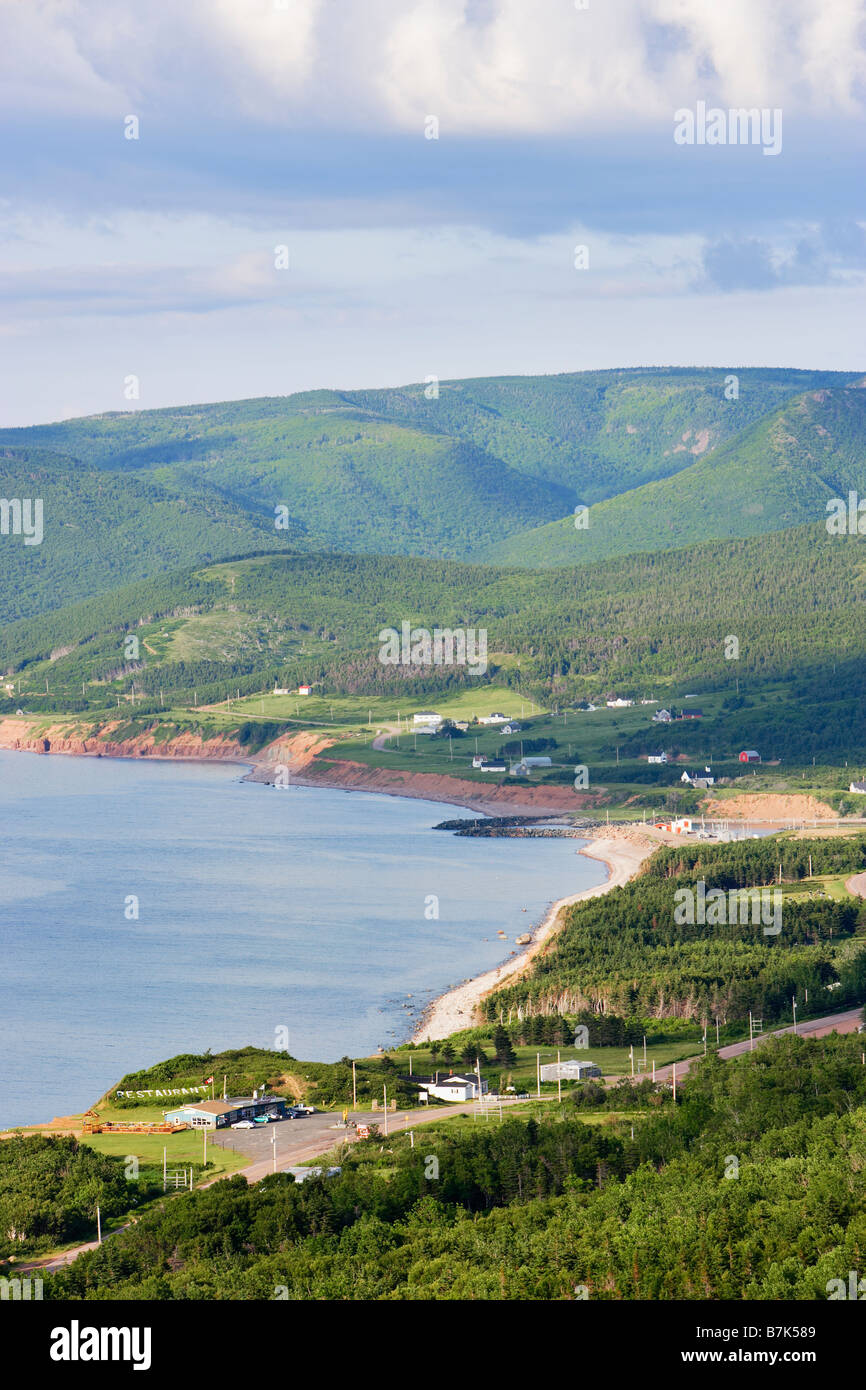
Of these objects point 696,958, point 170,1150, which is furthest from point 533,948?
point 170,1150

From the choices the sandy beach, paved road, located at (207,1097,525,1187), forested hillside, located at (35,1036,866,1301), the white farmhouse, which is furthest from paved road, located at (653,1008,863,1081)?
the white farmhouse

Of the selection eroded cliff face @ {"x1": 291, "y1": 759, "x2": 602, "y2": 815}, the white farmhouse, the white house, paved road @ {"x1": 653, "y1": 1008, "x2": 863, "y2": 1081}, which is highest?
the white farmhouse

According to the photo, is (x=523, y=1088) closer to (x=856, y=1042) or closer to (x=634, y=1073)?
(x=634, y=1073)

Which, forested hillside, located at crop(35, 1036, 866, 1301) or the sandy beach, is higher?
the sandy beach

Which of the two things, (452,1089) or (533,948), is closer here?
(452,1089)

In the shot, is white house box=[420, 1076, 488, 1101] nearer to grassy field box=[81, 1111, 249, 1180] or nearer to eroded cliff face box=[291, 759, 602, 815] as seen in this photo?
grassy field box=[81, 1111, 249, 1180]

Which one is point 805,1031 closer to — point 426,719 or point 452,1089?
point 452,1089
